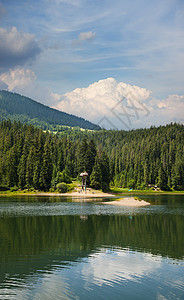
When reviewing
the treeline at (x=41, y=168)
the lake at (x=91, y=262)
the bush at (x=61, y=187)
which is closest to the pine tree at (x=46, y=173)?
the treeline at (x=41, y=168)

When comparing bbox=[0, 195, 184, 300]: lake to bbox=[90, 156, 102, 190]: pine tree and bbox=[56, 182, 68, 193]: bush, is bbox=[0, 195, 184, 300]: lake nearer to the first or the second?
bbox=[56, 182, 68, 193]: bush

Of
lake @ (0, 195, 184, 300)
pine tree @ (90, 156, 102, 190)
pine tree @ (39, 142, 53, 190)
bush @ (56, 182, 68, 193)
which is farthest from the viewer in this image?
pine tree @ (39, 142, 53, 190)

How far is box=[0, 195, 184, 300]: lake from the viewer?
17.1m

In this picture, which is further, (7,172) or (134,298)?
(7,172)

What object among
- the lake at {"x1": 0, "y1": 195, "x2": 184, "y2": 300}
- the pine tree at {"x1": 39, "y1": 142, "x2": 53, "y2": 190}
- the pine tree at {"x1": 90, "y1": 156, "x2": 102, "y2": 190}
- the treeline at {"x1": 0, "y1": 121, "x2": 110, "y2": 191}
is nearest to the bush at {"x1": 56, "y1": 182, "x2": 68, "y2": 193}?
the treeline at {"x1": 0, "y1": 121, "x2": 110, "y2": 191}

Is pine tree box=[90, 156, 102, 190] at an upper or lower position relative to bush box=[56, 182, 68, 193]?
upper

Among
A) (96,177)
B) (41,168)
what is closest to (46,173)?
(41,168)

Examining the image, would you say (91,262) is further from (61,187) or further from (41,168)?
(41,168)

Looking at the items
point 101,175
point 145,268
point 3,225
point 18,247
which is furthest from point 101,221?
point 101,175

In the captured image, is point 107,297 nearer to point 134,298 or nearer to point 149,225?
point 134,298

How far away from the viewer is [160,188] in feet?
591

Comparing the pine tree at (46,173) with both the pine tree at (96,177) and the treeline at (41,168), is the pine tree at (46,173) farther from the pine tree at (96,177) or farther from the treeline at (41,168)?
the pine tree at (96,177)

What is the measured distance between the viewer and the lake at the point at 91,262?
17.1m

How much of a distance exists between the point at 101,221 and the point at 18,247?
20.7 metres
